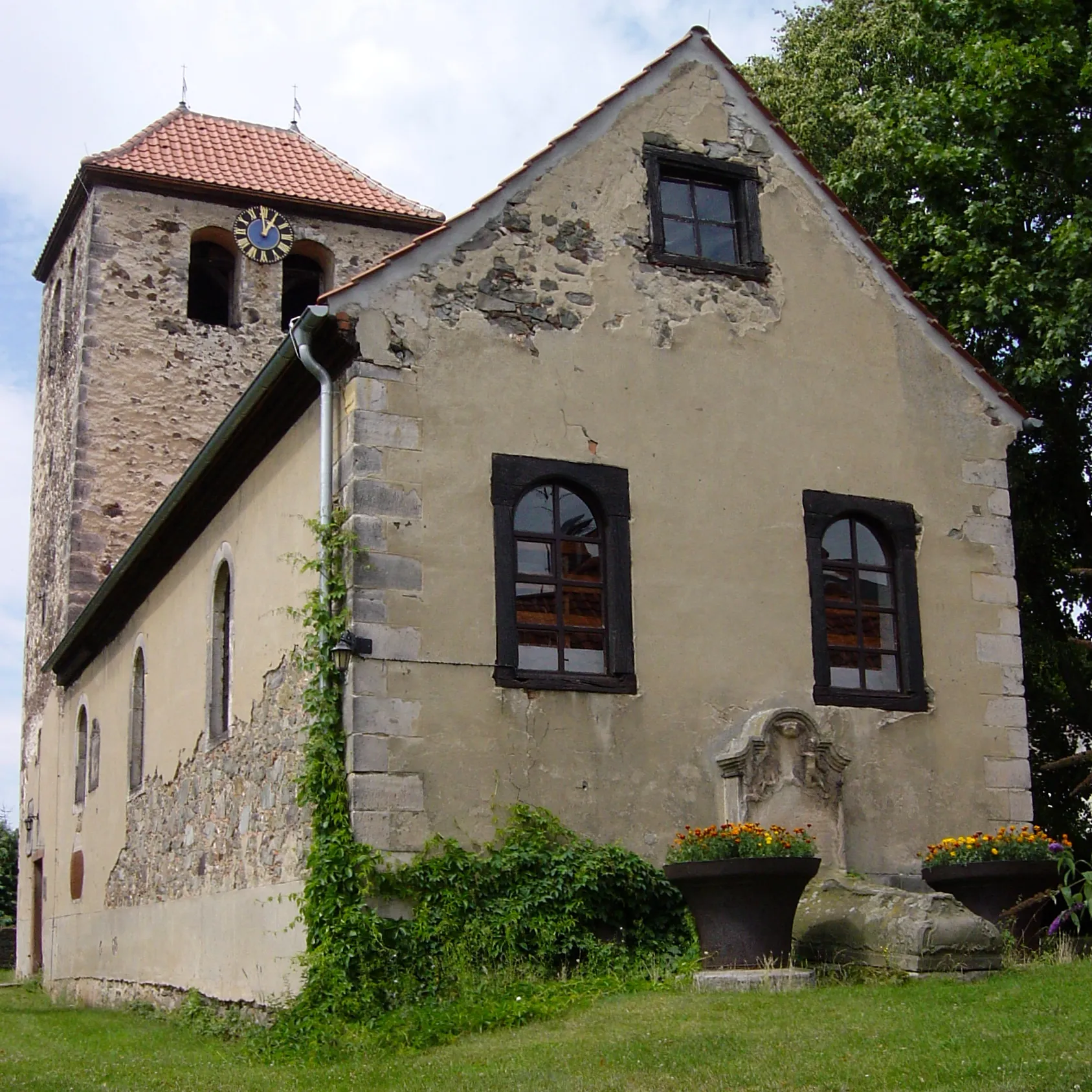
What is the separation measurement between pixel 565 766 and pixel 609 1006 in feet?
7.64

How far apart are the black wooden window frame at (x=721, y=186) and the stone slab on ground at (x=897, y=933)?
18.2ft

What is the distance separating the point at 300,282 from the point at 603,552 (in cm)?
1466

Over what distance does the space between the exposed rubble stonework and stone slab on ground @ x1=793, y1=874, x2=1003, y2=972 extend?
3.80m

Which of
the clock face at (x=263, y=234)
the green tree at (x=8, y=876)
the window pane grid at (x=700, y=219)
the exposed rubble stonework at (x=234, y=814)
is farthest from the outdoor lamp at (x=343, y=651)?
the green tree at (x=8, y=876)

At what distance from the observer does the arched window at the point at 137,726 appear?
1850 centimetres

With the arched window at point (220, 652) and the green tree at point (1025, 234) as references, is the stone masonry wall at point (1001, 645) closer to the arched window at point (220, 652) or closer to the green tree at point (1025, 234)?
the green tree at point (1025, 234)

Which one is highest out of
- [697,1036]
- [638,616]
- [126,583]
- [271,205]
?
[271,205]

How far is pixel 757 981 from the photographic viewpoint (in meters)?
10.6

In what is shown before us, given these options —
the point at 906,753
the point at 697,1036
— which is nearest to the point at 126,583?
the point at 906,753

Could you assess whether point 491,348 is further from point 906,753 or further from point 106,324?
point 106,324

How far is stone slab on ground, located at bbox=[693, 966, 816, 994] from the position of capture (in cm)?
1058

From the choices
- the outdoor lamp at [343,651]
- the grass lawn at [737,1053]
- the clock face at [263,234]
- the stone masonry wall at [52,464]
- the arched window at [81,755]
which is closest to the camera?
the grass lawn at [737,1053]

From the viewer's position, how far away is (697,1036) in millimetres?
8852

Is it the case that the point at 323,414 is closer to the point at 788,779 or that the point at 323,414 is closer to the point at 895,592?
the point at 788,779
